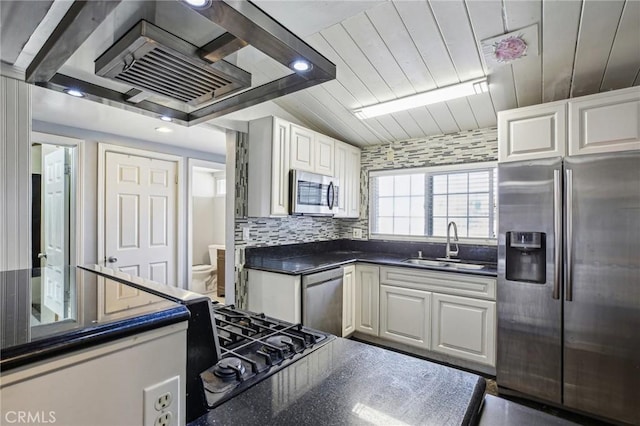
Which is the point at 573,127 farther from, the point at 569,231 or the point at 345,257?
the point at 345,257

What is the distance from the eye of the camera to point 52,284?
96 centimetres

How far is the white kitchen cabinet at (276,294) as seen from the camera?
257 cm

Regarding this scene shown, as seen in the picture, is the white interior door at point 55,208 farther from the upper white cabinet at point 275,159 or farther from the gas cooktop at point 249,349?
the gas cooktop at point 249,349

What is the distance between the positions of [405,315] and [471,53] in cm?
219

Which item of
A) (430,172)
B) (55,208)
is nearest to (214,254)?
(55,208)

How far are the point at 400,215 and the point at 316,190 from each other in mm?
1207

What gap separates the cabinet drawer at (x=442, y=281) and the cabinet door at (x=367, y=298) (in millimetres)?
101

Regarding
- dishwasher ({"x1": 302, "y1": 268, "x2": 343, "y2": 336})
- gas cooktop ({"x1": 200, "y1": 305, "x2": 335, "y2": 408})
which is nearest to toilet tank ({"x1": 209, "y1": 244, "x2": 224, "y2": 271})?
dishwasher ({"x1": 302, "y1": 268, "x2": 343, "y2": 336})

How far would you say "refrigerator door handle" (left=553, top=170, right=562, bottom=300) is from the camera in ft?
7.07

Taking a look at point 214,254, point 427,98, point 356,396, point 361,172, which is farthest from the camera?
point 214,254

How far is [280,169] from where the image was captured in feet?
9.21

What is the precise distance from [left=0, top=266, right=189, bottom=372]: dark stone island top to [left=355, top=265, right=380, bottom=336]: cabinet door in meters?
2.50

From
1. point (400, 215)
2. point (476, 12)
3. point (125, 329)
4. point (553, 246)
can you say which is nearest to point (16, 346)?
point (125, 329)

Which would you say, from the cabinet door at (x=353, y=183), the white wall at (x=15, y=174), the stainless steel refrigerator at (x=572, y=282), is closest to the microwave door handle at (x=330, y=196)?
the cabinet door at (x=353, y=183)
